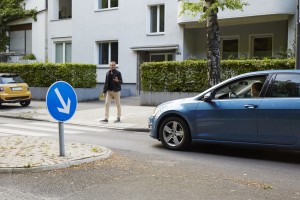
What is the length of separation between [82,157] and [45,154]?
693mm

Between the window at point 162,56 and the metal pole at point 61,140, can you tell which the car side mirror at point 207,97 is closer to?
the metal pole at point 61,140

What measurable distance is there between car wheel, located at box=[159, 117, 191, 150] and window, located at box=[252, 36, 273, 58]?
1399cm

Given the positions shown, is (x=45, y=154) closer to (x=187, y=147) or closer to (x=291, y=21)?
(x=187, y=147)

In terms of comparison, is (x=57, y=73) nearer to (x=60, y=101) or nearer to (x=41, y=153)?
(x=41, y=153)

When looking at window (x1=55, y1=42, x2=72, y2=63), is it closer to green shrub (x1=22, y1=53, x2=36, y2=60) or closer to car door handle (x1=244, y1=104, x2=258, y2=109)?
green shrub (x1=22, y1=53, x2=36, y2=60)

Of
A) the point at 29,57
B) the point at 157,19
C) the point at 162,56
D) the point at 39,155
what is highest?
the point at 157,19

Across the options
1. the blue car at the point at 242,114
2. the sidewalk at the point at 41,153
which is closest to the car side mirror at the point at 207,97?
the blue car at the point at 242,114

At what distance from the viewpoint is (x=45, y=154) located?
7.66m

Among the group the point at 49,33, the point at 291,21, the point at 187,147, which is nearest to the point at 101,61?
the point at 49,33

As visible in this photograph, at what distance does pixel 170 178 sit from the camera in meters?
6.36

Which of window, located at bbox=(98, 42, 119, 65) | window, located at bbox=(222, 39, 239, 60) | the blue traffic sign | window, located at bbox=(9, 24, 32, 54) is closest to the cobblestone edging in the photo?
the blue traffic sign

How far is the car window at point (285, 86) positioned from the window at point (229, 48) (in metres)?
15.1

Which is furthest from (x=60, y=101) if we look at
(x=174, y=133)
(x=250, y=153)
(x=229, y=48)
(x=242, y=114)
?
(x=229, y=48)

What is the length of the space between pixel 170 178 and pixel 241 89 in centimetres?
278
